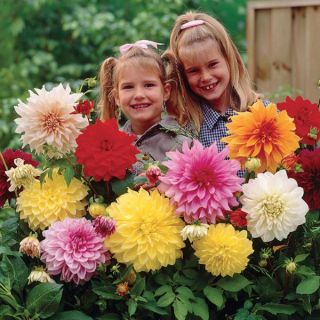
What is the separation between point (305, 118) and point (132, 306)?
2.22 feet

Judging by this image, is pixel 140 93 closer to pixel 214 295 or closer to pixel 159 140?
pixel 159 140

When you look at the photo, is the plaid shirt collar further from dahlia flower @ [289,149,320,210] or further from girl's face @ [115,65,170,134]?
dahlia flower @ [289,149,320,210]

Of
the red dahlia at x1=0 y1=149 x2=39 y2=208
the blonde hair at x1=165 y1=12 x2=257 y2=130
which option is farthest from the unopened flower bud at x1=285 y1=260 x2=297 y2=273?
the blonde hair at x1=165 y1=12 x2=257 y2=130

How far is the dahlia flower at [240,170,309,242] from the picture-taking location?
187 cm

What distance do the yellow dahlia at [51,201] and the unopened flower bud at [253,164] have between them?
0.38 metres

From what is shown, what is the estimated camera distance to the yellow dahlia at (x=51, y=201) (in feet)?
6.41

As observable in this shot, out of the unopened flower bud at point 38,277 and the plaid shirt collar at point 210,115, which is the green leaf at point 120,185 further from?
the plaid shirt collar at point 210,115

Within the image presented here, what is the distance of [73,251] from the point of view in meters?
1.85

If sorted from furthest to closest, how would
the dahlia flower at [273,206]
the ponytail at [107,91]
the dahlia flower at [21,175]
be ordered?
the ponytail at [107,91] → the dahlia flower at [21,175] → the dahlia flower at [273,206]

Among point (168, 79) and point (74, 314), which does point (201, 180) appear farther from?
point (168, 79)

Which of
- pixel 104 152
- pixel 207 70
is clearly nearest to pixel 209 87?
pixel 207 70

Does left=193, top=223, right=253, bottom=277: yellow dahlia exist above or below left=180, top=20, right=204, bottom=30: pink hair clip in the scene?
below

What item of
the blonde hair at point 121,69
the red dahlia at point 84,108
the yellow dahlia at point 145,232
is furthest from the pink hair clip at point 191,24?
the yellow dahlia at point 145,232

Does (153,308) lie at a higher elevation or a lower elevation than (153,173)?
lower
